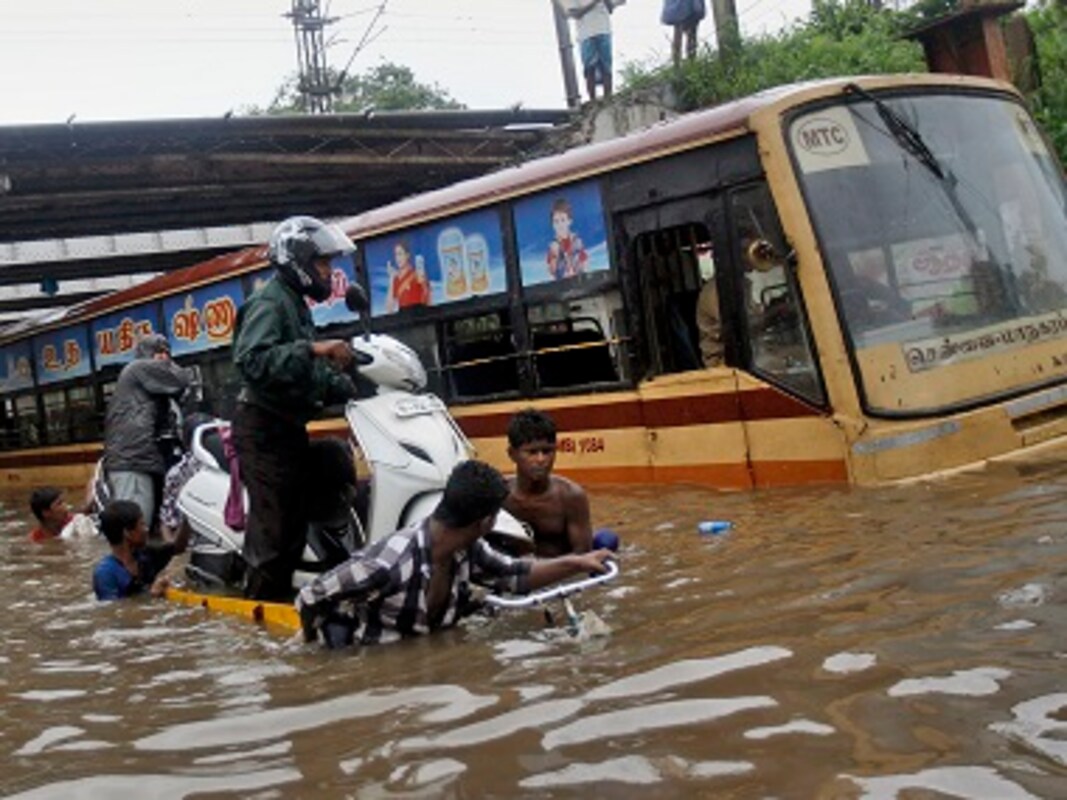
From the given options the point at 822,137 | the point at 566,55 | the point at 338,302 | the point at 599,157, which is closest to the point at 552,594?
the point at 822,137

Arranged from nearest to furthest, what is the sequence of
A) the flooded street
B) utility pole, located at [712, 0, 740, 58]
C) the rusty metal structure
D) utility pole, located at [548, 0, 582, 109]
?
the flooded street → the rusty metal structure → utility pole, located at [712, 0, 740, 58] → utility pole, located at [548, 0, 582, 109]

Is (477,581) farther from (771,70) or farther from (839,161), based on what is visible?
(771,70)

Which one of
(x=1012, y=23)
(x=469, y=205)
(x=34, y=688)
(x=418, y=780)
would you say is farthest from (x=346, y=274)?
(x=418, y=780)

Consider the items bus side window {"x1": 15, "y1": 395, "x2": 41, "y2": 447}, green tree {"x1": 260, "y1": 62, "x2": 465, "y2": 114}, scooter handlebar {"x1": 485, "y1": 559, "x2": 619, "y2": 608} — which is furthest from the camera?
green tree {"x1": 260, "y1": 62, "x2": 465, "y2": 114}

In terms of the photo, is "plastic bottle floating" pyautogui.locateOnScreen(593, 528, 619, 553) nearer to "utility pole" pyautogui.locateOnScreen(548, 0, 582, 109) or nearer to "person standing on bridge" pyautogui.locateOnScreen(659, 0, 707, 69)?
"person standing on bridge" pyautogui.locateOnScreen(659, 0, 707, 69)

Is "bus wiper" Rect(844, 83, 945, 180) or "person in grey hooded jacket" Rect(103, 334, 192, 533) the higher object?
"bus wiper" Rect(844, 83, 945, 180)

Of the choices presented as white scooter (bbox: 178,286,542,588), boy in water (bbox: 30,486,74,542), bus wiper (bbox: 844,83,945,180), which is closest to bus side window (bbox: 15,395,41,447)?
boy in water (bbox: 30,486,74,542)

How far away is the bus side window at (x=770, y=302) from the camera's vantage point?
7477 millimetres

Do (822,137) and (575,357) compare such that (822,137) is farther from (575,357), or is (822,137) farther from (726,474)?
(575,357)

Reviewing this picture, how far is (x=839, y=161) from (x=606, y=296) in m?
1.86

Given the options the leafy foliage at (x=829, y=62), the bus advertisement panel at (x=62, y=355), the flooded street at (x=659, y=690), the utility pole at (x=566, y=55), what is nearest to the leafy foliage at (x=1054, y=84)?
the leafy foliage at (x=829, y=62)

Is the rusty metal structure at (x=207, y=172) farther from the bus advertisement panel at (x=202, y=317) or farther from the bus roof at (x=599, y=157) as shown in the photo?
the bus roof at (x=599, y=157)

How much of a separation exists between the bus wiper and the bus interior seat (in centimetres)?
227

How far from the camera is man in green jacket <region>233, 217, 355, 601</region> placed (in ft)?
17.7
